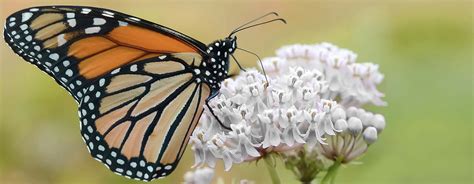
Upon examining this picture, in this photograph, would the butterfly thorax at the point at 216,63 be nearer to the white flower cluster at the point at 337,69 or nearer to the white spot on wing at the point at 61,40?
the white flower cluster at the point at 337,69

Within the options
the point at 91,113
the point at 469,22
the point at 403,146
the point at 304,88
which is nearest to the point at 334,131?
the point at 304,88

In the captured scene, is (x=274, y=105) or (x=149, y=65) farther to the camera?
(x=149, y=65)

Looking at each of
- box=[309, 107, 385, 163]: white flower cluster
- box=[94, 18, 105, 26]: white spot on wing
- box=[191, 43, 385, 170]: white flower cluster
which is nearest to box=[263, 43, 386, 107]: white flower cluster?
box=[191, 43, 385, 170]: white flower cluster

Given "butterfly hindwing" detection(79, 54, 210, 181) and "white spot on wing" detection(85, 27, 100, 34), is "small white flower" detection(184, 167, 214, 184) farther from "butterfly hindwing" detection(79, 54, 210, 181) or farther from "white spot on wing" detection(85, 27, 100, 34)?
"white spot on wing" detection(85, 27, 100, 34)

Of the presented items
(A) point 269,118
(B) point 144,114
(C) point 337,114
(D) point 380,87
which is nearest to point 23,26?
(B) point 144,114

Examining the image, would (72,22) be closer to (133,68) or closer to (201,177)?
(133,68)

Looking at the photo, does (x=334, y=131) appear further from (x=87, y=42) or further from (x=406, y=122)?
(x=406, y=122)
